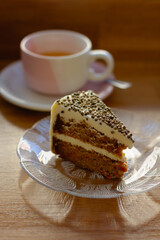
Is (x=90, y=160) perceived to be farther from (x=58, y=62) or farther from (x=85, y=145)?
(x=58, y=62)

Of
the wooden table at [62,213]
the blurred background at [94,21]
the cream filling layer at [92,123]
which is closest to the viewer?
the wooden table at [62,213]

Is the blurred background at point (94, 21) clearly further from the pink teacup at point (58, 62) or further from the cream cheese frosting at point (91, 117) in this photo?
the cream cheese frosting at point (91, 117)

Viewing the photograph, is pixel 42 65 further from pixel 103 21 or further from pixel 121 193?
pixel 121 193

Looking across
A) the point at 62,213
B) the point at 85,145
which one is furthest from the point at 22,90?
the point at 62,213

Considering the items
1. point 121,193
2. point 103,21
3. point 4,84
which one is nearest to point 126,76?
point 103,21

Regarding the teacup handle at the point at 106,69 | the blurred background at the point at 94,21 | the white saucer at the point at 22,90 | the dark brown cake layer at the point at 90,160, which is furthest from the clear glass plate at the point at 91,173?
the blurred background at the point at 94,21

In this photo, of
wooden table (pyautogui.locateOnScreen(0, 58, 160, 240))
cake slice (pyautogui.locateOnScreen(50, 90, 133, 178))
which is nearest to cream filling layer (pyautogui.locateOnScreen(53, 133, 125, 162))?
cake slice (pyautogui.locateOnScreen(50, 90, 133, 178))
